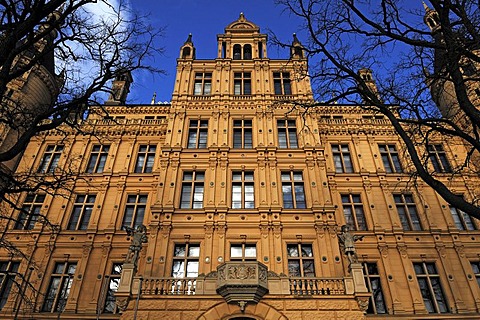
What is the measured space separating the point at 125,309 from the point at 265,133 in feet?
43.2

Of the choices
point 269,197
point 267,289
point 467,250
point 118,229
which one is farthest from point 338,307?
point 118,229

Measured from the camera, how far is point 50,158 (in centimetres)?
2597

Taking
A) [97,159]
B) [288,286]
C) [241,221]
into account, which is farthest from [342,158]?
[97,159]

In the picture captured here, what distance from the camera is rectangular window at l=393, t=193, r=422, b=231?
74.8 ft

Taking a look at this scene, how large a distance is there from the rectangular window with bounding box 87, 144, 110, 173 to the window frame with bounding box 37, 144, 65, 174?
87.7 inches

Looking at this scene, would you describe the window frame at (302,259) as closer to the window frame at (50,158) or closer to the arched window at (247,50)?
the arched window at (247,50)

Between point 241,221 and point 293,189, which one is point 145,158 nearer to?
point 241,221

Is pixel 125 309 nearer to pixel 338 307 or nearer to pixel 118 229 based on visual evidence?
pixel 118 229

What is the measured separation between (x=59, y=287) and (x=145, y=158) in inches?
379

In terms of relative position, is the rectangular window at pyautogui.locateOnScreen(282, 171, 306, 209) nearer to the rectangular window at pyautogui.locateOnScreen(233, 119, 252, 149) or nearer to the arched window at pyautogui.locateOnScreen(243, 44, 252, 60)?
the rectangular window at pyautogui.locateOnScreen(233, 119, 252, 149)

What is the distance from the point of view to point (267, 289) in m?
16.0

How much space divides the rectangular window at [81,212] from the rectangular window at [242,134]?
1017cm

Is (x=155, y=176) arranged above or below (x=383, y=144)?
below

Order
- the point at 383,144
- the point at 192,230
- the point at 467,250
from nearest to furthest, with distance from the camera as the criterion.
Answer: the point at 192,230 → the point at 467,250 → the point at 383,144
